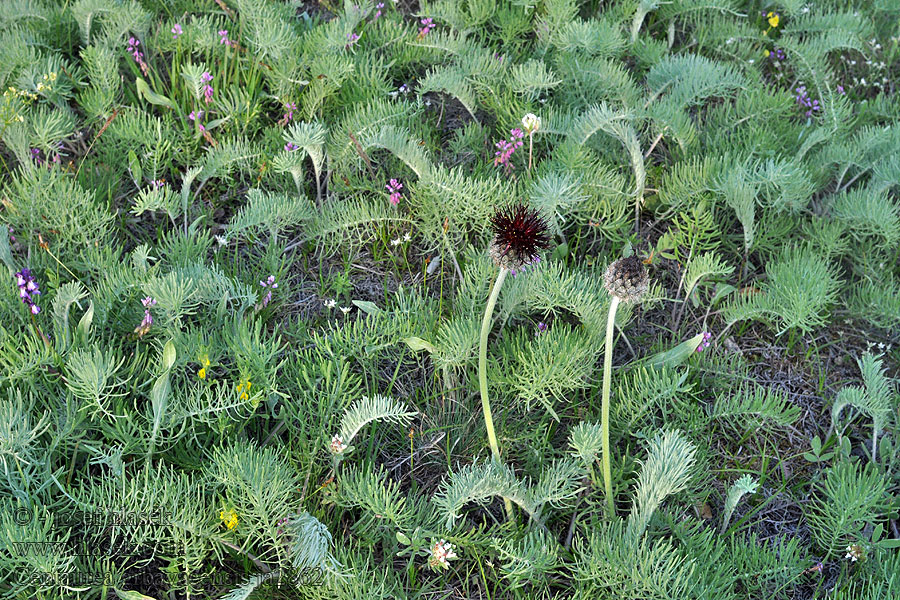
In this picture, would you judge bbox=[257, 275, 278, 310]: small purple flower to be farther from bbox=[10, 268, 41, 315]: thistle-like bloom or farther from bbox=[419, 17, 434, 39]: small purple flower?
bbox=[419, 17, 434, 39]: small purple flower

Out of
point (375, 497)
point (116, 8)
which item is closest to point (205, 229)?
point (116, 8)

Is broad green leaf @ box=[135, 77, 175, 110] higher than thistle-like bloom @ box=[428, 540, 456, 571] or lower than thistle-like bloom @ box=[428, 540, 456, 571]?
higher

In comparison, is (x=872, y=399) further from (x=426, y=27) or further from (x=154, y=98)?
(x=154, y=98)

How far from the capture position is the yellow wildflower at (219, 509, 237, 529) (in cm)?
187

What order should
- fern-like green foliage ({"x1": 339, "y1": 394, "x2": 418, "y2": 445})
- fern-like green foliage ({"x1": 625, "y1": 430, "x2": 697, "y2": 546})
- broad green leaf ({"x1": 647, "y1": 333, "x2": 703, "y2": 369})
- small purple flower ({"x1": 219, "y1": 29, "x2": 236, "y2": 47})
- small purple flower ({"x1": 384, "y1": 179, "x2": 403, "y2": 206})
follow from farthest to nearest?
small purple flower ({"x1": 219, "y1": 29, "x2": 236, "y2": 47}) < small purple flower ({"x1": 384, "y1": 179, "x2": 403, "y2": 206}) < broad green leaf ({"x1": 647, "y1": 333, "x2": 703, "y2": 369}) < fern-like green foliage ({"x1": 339, "y1": 394, "x2": 418, "y2": 445}) < fern-like green foliage ({"x1": 625, "y1": 430, "x2": 697, "y2": 546})

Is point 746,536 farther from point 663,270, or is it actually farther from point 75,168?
point 75,168

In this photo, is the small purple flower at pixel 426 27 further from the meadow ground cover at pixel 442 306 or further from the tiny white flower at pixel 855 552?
the tiny white flower at pixel 855 552

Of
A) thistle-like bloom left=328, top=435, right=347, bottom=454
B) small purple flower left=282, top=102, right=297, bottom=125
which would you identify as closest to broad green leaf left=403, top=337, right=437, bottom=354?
thistle-like bloom left=328, top=435, right=347, bottom=454

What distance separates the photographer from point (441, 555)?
192 centimetres

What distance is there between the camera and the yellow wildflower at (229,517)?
6.12ft

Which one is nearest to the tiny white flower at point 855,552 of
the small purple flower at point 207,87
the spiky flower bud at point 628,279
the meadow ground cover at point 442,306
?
the meadow ground cover at point 442,306

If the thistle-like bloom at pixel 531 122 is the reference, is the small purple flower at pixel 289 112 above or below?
below

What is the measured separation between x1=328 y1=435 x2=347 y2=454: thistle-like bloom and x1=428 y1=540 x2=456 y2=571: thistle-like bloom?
0.35 m

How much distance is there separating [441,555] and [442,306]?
33.9 inches
